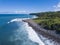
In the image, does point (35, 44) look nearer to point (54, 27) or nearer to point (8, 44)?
point (8, 44)

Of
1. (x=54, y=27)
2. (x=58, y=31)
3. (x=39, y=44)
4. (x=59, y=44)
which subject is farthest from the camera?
(x=54, y=27)

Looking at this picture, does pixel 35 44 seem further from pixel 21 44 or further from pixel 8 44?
pixel 8 44

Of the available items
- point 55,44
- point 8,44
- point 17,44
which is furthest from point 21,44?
point 55,44

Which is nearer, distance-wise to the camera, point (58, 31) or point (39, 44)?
point (39, 44)

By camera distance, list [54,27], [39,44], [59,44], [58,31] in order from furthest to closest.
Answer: [54,27] < [58,31] < [39,44] < [59,44]

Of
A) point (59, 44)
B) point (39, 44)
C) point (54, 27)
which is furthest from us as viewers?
point (54, 27)

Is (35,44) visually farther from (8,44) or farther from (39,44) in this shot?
(8,44)

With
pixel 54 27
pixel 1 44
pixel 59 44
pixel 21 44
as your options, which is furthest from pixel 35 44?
pixel 54 27
